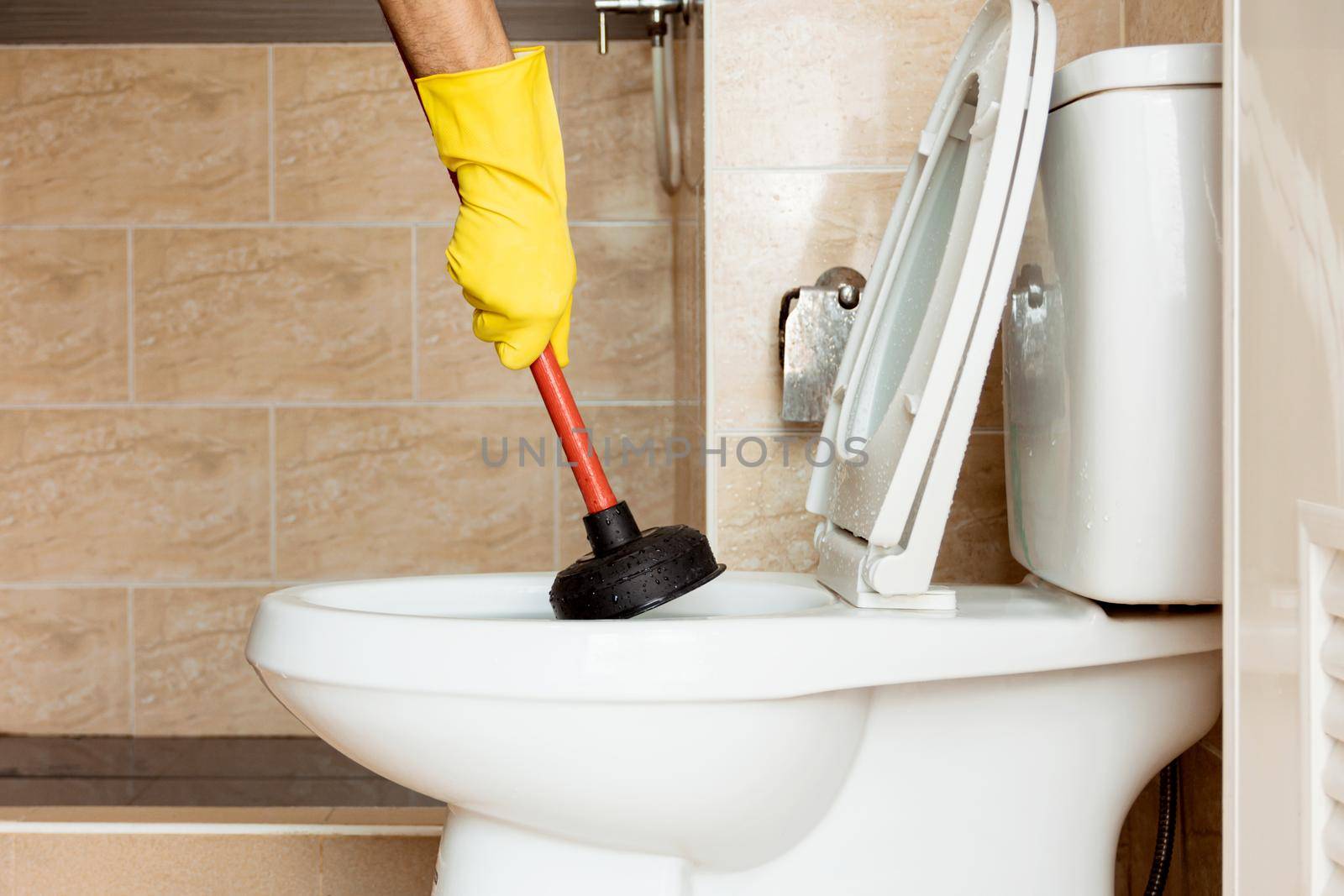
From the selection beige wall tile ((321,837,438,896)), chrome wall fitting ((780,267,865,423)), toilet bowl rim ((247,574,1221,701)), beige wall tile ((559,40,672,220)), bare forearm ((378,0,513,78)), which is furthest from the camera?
beige wall tile ((559,40,672,220))

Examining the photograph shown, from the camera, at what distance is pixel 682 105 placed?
151 cm

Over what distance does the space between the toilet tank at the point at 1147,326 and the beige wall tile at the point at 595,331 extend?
4.21ft

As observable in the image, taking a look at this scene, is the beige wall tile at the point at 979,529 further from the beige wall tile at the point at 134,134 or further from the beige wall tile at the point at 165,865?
the beige wall tile at the point at 134,134

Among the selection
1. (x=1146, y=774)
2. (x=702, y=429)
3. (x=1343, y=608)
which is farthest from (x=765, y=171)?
(x=1343, y=608)

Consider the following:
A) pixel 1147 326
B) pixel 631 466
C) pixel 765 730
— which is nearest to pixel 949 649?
pixel 765 730

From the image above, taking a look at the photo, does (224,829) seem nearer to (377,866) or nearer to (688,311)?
(377,866)

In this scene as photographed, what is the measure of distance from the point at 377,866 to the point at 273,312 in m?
1.12

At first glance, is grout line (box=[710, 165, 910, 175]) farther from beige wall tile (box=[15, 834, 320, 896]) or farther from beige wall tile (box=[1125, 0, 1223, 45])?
beige wall tile (box=[15, 834, 320, 896])

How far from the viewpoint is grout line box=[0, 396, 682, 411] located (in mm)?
2002

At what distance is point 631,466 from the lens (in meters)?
2.01

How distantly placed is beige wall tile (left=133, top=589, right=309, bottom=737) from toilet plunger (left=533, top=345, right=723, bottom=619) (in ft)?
4.54

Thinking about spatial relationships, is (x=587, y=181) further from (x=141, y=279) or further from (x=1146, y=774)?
(x=1146, y=774)

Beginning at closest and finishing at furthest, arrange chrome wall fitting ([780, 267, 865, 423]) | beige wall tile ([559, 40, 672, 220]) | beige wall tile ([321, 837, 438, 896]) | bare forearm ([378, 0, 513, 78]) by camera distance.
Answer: bare forearm ([378, 0, 513, 78]), chrome wall fitting ([780, 267, 865, 423]), beige wall tile ([321, 837, 438, 896]), beige wall tile ([559, 40, 672, 220])

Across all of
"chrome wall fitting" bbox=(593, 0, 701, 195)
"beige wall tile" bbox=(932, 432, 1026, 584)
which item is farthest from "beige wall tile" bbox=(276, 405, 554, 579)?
"beige wall tile" bbox=(932, 432, 1026, 584)
